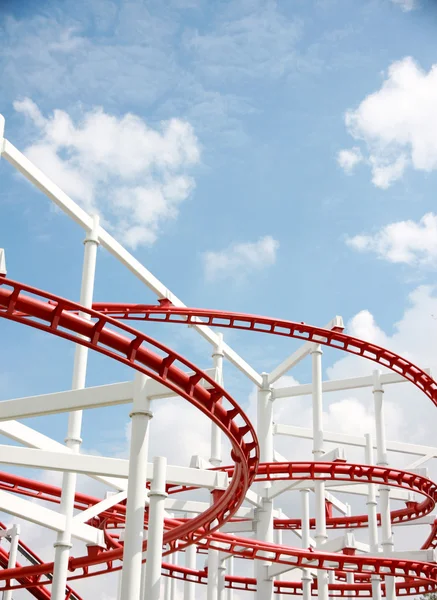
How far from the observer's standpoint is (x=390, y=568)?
1667 cm

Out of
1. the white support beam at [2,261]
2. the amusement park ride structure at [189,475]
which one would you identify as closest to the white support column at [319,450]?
the amusement park ride structure at [189,475]

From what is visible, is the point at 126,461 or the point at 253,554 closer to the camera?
the point at 126,461

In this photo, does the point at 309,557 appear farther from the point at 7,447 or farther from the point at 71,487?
the point at 7,447

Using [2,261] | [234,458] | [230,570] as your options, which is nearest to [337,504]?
[230,570]

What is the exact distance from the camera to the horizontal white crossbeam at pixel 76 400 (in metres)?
9.34

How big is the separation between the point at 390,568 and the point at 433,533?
9.56ft

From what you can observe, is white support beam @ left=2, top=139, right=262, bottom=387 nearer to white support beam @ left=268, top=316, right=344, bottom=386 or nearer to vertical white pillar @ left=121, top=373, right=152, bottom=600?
white support beam @ left=268, top=316, right=344, bottom=386

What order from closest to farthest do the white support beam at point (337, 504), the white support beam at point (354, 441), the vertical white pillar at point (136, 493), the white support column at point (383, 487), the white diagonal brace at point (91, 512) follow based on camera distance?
the vertical white pillar at point (136, 493), the white diagonal brace at point (91, 512), the white support column at point (383, 487), the white support beam at point (354, 441), the white support beam at point (337, 504)

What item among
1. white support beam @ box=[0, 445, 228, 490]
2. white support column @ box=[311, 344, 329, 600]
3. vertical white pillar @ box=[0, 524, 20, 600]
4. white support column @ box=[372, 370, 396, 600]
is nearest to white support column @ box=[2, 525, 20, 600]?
vertical white pillar @ box=[0, 524, 20, 600]

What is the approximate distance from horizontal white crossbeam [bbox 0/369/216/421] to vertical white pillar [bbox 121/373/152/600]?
0.12 meters

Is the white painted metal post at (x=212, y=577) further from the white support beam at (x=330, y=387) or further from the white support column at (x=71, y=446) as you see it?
the white support column at (x=71, y=446)

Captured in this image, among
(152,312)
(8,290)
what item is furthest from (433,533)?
(8,290)

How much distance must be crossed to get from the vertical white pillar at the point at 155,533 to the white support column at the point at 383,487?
8.37 metres

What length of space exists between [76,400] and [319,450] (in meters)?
8.56
